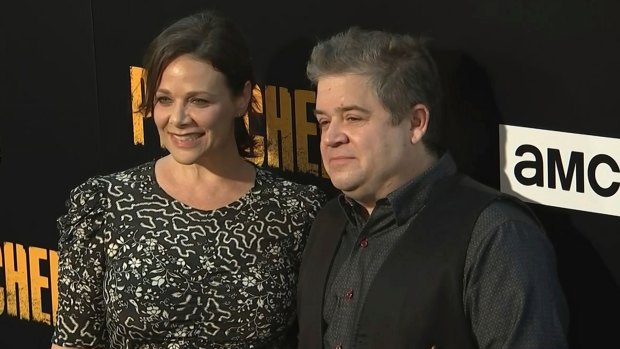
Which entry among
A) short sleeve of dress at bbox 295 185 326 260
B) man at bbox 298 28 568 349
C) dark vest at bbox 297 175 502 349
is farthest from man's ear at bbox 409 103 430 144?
short sleeve of dress at bbox 295 185 326 260

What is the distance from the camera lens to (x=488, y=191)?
3193 millimetres

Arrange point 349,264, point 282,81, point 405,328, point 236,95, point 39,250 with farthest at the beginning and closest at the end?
point 39,250 → point 282,81 → point 236,95 → point 349,264 → point 405,328

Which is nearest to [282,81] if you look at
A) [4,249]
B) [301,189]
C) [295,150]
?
[295,150]

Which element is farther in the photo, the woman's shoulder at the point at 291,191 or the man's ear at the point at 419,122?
the woman's shoulder at the point at 291,191

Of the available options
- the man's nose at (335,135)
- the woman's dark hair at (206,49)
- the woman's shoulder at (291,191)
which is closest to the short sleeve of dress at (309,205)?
the woman's shoulder at (291,191)

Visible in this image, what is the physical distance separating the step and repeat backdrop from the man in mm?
262

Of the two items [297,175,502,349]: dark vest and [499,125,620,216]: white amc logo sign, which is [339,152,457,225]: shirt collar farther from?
[499,125,620,216]: white amc logo sign

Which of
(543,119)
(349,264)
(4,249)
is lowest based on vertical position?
(4,249)

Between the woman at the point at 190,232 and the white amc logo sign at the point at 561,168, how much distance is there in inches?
19.4

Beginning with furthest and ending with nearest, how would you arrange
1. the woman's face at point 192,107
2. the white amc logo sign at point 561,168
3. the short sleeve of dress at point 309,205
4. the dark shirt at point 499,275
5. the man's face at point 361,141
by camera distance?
the short sleeve of dress at point 309,205, the woman's face at point 192,107, the white amc logo sign at point 561,168, the man's face at point 361,141, the dark shirt at point 499,275

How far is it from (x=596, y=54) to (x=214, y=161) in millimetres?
946

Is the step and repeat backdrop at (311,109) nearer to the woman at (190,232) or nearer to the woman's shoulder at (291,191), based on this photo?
the woman's shoulder at (291,191)

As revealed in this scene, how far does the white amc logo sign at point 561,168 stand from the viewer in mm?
3340

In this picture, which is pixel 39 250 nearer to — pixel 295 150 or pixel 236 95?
pixel 295 150
